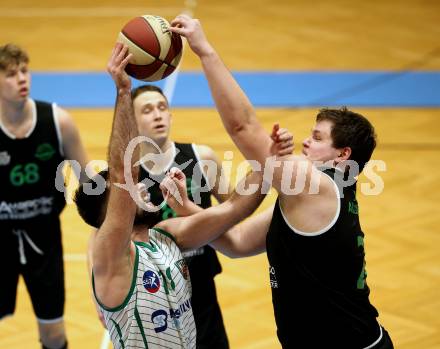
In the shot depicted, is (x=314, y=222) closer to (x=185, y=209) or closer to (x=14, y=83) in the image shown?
(x=185, y=209)

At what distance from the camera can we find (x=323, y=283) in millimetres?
3707

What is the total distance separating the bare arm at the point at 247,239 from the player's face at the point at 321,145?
1.51 ft

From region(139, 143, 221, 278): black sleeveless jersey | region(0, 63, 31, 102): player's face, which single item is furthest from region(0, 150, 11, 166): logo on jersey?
region(139, 143, 221, 278): black sleeveless jersey

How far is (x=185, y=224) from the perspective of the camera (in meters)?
3.89

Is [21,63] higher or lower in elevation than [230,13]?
higher

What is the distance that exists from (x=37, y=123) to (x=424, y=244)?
146 inches

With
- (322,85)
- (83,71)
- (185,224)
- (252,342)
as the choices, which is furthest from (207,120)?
(185,224)

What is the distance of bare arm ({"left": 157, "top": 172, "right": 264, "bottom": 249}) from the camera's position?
3.88 metres

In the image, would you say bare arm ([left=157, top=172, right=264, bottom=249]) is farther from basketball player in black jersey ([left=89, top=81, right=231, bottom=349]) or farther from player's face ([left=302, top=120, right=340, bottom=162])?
basketball player in black jersey ([left=89, top=81, right=231, bottom=349])

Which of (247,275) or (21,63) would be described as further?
(247,275)

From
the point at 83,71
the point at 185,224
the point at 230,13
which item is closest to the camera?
the point at 185,224

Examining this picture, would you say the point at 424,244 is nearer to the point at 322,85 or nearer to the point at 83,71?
the point at 322,85

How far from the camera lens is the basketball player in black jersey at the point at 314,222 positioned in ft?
11.6

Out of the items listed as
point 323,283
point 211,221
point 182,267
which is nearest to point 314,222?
point 323,283
